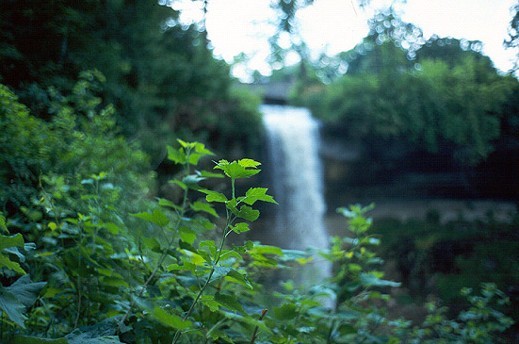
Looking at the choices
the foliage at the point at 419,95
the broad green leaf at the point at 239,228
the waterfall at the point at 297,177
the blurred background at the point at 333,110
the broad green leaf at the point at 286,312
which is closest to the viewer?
the broad green leaf at the point at 239,228

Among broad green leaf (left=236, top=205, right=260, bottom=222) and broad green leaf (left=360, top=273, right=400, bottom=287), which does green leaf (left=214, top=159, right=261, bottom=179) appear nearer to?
broad green leaf (left=236, top=205, right=260, bottom=222)

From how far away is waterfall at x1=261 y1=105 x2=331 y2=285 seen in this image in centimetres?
877

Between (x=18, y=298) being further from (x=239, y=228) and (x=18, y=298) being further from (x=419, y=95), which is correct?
(x=419, y=95)

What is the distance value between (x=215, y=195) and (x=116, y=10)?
442 centimetres

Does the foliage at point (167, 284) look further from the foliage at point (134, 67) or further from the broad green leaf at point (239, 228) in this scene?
the foliage at point (134, 67)

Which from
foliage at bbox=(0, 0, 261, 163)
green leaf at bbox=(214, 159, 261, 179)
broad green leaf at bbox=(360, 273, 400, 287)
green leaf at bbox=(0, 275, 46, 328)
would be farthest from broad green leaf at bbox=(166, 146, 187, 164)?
foliage at bbox=(0, 0, 261, 163)

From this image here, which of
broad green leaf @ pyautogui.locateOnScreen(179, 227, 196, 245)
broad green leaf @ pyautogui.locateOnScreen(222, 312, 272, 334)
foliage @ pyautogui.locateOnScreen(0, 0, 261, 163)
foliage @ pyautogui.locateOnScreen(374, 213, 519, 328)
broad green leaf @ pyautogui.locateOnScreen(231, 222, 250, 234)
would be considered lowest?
foliage @ pyautogui.locateOnScreen(374, 213, 519, 328)

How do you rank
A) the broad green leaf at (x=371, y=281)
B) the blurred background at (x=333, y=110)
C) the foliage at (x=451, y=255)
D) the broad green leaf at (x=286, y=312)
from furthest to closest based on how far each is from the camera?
the foliage at (x=451, y=255)
the blurred background at (x=333, y=110)
the broad green leaf at (x=371, y=281)
the broad green leaf at (x=286, y=312)

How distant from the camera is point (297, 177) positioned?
30.4 ft

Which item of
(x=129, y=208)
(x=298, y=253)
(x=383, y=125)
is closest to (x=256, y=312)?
(x=298, y=253)

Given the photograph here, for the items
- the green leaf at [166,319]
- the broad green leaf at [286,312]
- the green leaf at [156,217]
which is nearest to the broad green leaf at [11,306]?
the green leaf at [166,319]

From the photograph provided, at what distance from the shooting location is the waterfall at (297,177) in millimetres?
8766

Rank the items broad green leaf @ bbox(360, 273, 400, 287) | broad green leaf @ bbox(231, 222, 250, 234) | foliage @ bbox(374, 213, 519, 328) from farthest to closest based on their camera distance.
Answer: foliage @ bbox(374, 213, 519, 328) → broad green leaf @ bbox(360, 273, 400, 287) → broad green leaf @ bbox(231, 222, 250, 234)

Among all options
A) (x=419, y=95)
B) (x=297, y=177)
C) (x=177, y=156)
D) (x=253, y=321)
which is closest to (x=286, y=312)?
Result: (x=253, y=321)
